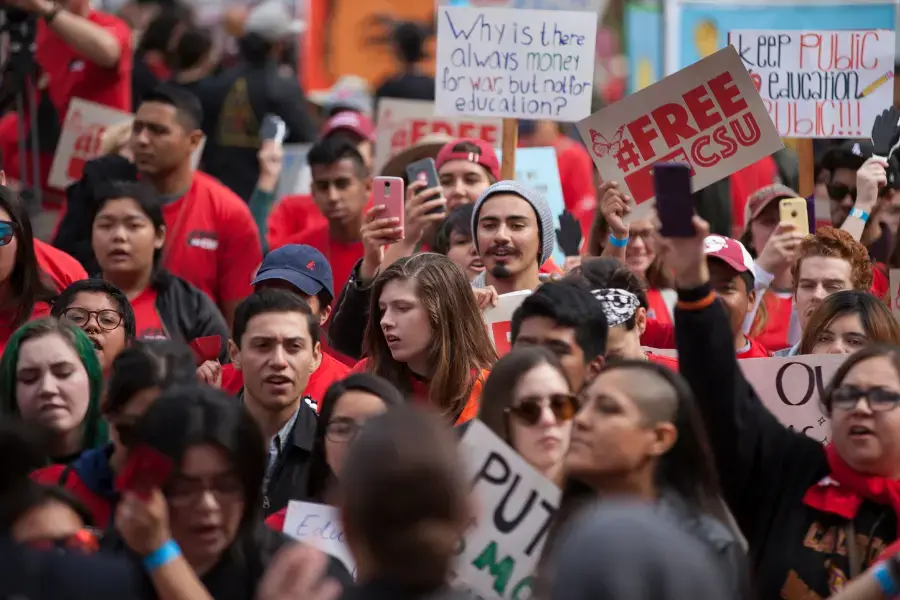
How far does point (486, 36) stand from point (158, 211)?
1.93 metres

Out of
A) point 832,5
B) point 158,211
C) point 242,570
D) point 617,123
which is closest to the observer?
point 242,570

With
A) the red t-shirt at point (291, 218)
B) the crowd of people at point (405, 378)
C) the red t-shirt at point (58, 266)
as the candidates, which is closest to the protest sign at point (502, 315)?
the crowd of people at point (405, 378)

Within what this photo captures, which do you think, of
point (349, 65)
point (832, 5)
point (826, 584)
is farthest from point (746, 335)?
point (349, 65)

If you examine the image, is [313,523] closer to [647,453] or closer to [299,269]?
[647,453]

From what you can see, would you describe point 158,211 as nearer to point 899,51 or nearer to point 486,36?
point 486,36

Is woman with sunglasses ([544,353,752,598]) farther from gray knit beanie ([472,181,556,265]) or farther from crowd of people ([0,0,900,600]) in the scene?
gray knit beanie ([472,181,556,265])

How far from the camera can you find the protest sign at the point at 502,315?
6496 millimetres

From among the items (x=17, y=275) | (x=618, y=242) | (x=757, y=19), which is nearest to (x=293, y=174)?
(x=757, y=19)

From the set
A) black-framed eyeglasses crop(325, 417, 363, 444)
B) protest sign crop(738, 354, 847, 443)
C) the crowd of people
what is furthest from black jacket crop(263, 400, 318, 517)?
protest sign crop(738, 354, 847, 443)

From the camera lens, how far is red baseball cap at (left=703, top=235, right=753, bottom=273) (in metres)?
6.92

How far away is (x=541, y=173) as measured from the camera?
9.69 m

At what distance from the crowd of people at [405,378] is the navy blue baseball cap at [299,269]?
14 mm

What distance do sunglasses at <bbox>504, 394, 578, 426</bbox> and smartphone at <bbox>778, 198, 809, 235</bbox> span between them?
10.4 ft

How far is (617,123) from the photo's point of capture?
7004 millimetres
